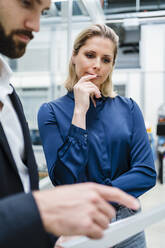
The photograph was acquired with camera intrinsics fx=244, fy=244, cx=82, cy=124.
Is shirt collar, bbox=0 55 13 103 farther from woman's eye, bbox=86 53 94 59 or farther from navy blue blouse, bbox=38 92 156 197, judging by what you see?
woman's eye, bbox=86 53 94 59

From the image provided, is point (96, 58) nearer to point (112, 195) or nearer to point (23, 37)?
point (23, 37)

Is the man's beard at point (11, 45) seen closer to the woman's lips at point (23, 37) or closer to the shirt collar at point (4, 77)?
the woman's lips at point (23, 37)

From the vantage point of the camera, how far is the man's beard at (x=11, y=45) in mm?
572

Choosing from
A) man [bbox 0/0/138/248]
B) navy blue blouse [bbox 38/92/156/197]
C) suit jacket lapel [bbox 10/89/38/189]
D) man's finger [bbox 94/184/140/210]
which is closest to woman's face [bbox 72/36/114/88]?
navy blue blouse [bbox 38/92/156/197]

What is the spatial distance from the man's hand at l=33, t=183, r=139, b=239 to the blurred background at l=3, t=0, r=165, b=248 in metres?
2.52

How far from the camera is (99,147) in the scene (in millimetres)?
992

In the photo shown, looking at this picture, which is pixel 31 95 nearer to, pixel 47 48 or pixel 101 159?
pixel 47 48

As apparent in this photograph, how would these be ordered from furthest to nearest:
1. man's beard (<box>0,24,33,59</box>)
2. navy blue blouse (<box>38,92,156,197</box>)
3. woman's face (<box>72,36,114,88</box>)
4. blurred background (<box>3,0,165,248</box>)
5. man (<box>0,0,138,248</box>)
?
blurred background (<box>3,0,165,248</box>), woman's face (<box>72,36,114,88</box>), navy blue blouse (<box>38,92,156,197</box>), man's beard (<box>0,24,33,59</box>), man (<box>0,0,138,248</box>)

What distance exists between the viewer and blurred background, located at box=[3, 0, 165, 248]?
9.94 ft

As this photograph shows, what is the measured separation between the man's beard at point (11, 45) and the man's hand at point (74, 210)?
14.4 inches

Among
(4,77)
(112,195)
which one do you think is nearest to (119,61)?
(4,77)

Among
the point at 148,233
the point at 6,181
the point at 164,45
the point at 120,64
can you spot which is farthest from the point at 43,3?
the point at 120,64

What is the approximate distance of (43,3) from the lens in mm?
604

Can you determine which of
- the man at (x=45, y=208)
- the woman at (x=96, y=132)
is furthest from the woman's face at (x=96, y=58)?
the man at (x=45, y=208)
